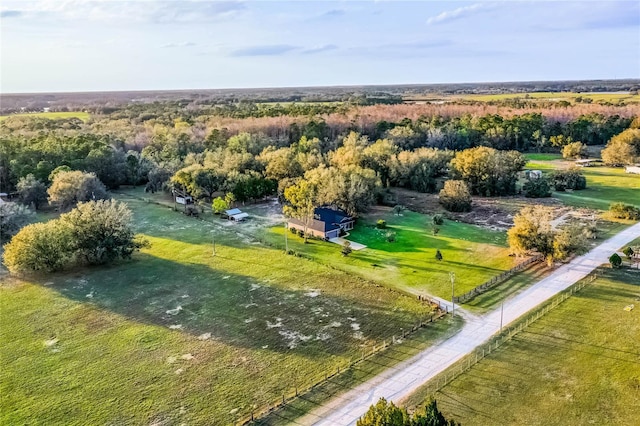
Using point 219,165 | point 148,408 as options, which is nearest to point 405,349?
point 148,408

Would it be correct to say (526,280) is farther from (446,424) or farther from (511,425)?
(446,424)

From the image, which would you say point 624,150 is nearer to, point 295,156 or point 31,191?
point 295,156

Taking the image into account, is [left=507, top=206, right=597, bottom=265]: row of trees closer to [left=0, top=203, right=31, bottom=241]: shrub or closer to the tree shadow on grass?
the tree shadow on grass

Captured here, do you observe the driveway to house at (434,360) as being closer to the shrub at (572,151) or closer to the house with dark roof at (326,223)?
the house with dark roof at (326,223)

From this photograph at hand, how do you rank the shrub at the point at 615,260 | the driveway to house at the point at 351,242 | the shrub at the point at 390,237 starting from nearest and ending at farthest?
the shrub at the point at 615,260 < the driveway to house at the point at 351,242 < the shrub at the point at 390,237

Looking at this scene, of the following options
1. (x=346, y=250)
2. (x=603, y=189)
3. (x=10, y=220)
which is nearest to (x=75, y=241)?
(x=10, y=220)

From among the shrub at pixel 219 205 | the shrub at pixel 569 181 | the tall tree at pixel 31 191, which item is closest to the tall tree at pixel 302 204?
the shrub at pixel 219 205
